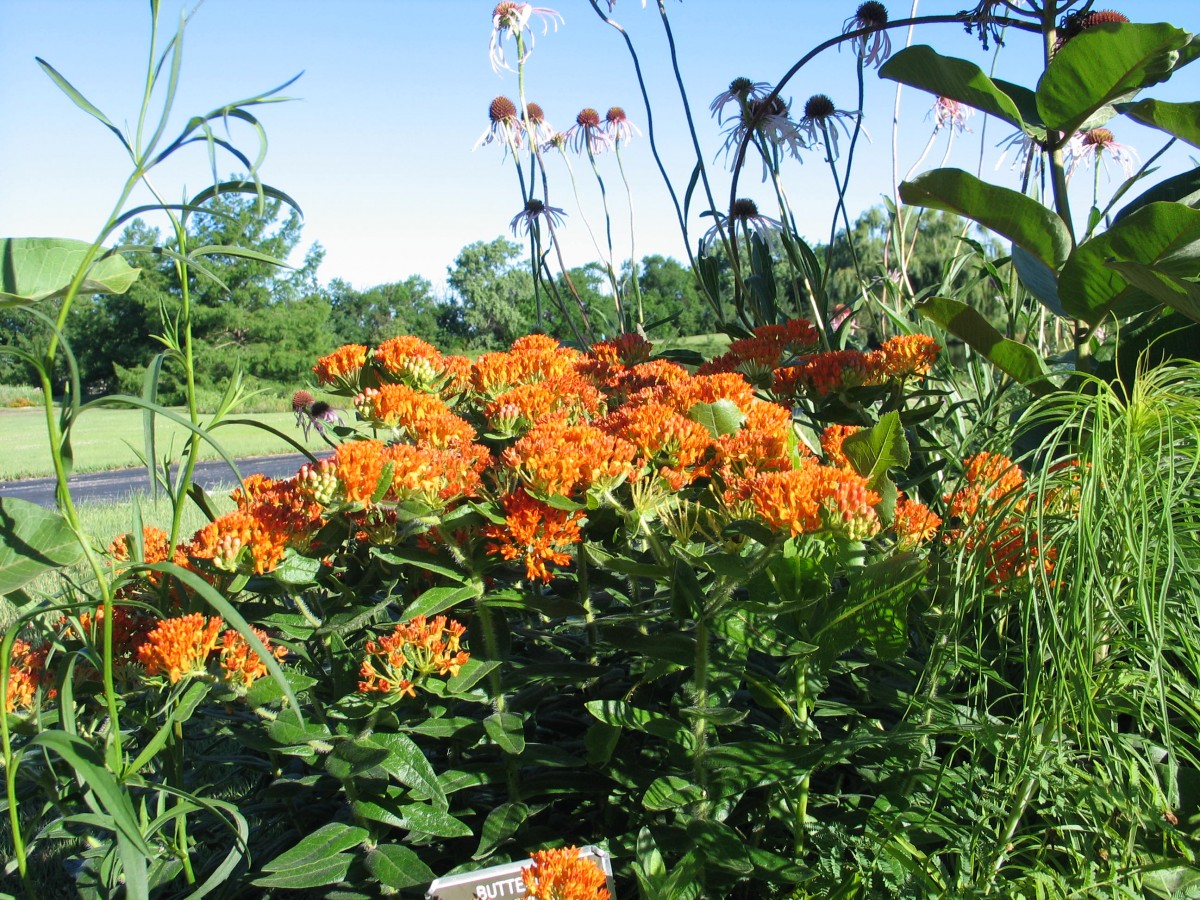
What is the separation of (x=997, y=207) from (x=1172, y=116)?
0.94ft

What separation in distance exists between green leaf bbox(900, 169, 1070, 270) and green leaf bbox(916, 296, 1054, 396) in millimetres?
148

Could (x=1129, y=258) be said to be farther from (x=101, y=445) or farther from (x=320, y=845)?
(x=101, y=445)

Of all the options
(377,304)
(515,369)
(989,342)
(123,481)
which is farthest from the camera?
(377,304)

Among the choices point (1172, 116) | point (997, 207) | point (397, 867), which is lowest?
point (397, 867)

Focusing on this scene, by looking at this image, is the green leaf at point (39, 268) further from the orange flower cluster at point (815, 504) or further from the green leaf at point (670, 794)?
the green leaf at point (670, 794)

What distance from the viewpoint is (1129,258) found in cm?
137

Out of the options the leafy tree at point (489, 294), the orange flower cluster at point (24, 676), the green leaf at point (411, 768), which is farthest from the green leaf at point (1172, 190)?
the leafy tree at point (489, 294)

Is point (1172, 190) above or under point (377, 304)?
under

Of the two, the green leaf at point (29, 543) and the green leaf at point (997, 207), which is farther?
the green leaf at point (997, 207)

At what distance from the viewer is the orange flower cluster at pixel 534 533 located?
121cm

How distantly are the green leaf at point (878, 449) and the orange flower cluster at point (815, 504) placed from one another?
0.50ft

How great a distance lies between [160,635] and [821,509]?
2.81 ft

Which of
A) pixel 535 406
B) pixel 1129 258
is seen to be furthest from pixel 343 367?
pixel 1129 258

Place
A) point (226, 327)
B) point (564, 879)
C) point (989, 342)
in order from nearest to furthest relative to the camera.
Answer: point (564, 879) < point (989, 342) < point (226, 327)
